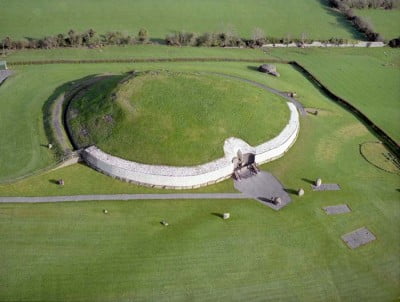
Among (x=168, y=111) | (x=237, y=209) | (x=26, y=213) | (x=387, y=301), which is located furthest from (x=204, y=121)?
(x=387, y=301)

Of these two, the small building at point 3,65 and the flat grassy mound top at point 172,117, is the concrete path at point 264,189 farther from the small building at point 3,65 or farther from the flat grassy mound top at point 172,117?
the small building at point 3,65

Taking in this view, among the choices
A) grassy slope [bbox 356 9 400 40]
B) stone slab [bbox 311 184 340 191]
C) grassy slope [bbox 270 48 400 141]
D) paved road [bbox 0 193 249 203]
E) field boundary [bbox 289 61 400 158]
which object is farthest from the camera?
grassy slope [bbox 356 9 400 40]

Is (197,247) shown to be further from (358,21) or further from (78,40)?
(358,21)

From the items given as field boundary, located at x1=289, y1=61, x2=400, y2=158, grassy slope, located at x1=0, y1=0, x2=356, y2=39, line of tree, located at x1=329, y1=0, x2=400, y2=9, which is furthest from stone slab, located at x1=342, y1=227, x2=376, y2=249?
line of tree, located at x1=329, y1=0, x2=400, y2=9

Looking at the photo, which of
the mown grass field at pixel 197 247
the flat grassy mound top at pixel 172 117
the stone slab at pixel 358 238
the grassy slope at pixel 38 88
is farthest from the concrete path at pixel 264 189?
the grassy slope at pixel 38 88

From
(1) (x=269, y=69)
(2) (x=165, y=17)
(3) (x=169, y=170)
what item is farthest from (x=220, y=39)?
(3) (x=169, y=170)

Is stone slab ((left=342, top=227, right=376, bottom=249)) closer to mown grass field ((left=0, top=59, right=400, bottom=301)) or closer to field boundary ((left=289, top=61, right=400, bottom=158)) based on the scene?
mown grass field ((left=0, top=59, right=400, bottom=301))
